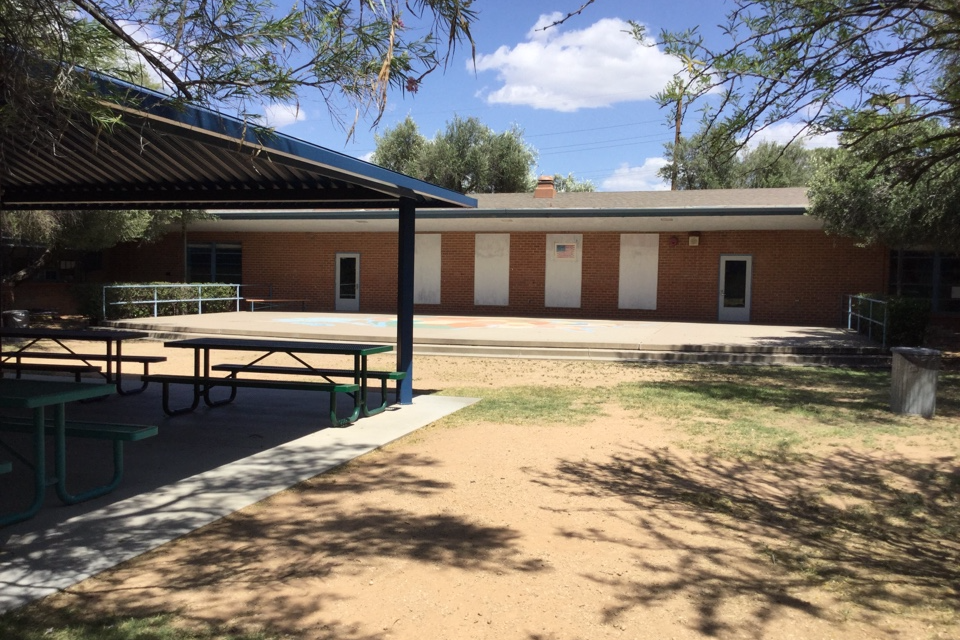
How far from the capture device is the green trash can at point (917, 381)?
900 centimetres

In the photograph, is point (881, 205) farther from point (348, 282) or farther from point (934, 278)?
point (348, 282)

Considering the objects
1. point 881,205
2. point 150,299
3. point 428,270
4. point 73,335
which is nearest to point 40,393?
point 73,335

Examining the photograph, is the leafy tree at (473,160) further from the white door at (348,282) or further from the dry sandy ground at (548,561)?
the dry sandy ground at (548,561)

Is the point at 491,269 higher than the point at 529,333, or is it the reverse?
the point at 491,269

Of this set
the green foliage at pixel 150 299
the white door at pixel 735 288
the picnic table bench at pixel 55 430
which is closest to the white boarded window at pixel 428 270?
the green foliage at pixel 150 299

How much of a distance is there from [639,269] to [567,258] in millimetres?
2249

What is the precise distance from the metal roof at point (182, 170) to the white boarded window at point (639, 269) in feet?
49.1

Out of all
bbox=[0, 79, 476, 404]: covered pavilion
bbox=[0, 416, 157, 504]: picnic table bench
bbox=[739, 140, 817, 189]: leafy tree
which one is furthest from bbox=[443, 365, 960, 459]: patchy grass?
bbox=[739, 140, 817, 189]: leafy tree

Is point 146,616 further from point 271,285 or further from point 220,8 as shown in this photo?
point 271,285

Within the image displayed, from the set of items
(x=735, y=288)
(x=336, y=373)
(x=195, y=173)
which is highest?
(x=195, y=173)

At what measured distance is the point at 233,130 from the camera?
528 centimetres

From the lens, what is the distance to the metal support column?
8.96 metres

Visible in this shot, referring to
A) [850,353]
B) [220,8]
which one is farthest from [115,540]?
[850,353]

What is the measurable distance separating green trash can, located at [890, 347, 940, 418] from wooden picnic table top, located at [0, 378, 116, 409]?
331 inches
